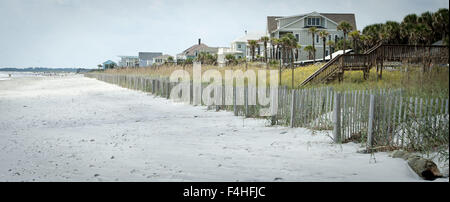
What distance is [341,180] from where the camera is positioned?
4.80 meters

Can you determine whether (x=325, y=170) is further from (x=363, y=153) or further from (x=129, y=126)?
(x=129, y=126)

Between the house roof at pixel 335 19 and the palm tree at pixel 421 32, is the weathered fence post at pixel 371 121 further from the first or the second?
the house roof at pixel 335 19

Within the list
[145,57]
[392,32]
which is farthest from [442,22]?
[145,57]

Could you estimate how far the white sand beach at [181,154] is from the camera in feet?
17.2

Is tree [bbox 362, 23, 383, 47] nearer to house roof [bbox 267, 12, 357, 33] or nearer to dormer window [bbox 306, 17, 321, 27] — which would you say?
dormer window [bbox 306, 17, 321, 27]

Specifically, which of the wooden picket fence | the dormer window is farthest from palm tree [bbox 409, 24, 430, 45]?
the dormer window

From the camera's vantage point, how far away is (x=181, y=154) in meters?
6.70

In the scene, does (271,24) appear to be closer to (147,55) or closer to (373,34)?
(373,34)

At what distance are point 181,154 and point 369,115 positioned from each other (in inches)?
130

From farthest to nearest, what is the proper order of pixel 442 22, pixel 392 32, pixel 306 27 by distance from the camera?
pixel 306 27 < pixel 392 32 < pixel 442 22

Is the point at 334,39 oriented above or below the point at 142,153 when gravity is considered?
above

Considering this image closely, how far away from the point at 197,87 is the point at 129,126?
5.16m
